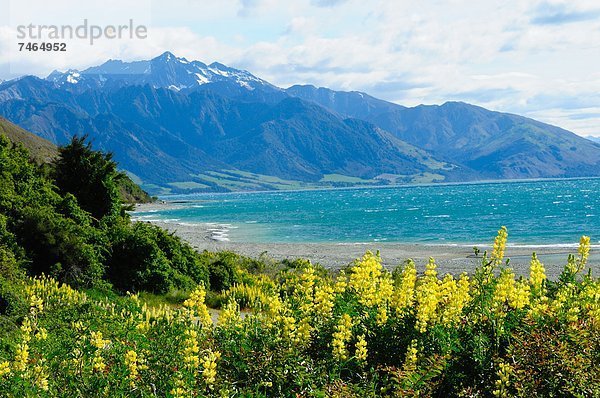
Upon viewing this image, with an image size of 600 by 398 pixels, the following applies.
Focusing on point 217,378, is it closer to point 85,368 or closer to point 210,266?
point 85,368

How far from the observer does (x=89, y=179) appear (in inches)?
1117

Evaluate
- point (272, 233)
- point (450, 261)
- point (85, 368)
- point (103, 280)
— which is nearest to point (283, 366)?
point (85, 368)

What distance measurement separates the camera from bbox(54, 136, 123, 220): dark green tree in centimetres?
2827

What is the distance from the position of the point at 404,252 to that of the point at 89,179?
3307cm

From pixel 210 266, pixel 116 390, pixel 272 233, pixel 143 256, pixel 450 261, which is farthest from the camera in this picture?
pixel 272 233

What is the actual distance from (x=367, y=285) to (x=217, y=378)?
2140mm

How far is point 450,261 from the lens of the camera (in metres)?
46.9

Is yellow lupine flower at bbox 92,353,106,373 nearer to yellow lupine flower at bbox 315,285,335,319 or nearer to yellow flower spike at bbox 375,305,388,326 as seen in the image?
yellow lupine flower at bbox 315,285,335,319

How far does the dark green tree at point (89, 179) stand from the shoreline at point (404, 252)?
11.3 meters

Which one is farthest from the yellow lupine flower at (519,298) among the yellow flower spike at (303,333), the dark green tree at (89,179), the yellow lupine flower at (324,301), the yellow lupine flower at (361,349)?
the dark green tree at (89,179)

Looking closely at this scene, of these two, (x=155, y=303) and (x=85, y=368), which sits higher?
(x=85, y=368)

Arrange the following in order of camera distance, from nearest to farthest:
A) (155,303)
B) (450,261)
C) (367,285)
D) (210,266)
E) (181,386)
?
(181,386), (367,285), (155,303), (210,266), (450,261)

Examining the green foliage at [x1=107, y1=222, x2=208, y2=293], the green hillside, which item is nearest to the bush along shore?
the green foliage at [x1=107, y1=222, x2=208, y2=293]

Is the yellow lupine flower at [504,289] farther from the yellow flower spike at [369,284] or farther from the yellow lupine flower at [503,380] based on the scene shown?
the yellow flower spike at [369,284]
